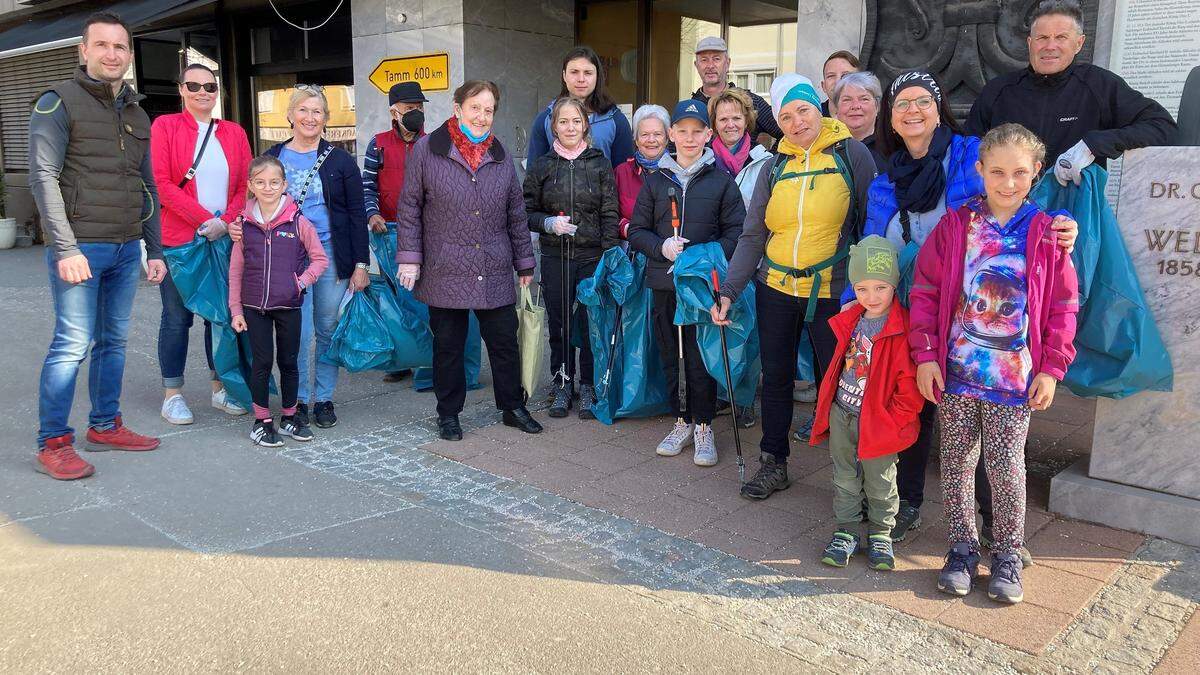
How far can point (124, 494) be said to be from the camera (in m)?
4.25

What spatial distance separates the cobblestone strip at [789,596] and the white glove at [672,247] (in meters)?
1.30

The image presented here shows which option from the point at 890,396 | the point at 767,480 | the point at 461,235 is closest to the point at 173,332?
the point at 461,235

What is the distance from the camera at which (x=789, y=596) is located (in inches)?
132

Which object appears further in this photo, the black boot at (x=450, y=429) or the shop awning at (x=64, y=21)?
the shop awning at (x=64, y=21)

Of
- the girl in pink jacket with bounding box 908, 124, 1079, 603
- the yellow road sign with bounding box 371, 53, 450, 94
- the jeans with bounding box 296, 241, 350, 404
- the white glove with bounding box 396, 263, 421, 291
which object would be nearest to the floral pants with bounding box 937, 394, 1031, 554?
the girl in pink jacket with bounding box 908, 124, 1079, 603

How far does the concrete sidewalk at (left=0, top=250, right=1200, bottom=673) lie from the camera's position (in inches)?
116

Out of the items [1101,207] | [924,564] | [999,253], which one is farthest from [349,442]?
[1101,207]

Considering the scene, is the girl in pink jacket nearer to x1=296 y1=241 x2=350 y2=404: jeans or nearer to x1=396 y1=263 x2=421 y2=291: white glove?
x1=396 y1=263 x2=421 y2=291: white glove

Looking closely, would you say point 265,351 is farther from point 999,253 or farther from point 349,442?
point 999,253

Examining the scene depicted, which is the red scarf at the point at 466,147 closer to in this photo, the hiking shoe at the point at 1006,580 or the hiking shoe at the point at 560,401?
the hiking shoe at the point at 560,401

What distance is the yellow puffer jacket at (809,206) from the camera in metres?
3.90

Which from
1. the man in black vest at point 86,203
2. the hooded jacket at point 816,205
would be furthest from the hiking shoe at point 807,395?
the man in black vest at point 86,203

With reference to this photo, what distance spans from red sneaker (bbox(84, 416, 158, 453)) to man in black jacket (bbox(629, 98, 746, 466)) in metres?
2.67

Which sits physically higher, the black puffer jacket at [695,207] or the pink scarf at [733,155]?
the pink scarf at [733,155]
